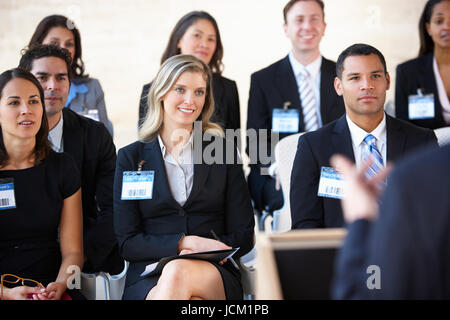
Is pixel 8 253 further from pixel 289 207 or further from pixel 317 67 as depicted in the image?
pixel 317 67

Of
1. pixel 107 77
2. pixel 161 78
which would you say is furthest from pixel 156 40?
pixel 161 78

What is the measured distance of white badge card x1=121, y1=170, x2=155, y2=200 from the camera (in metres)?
2.72

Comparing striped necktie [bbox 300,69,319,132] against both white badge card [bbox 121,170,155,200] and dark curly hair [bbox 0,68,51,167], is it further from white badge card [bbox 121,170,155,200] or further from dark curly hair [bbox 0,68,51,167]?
dark curly hair [bbox 0,68,51,167]

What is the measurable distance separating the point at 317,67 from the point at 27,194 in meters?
2.19

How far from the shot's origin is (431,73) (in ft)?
13.0

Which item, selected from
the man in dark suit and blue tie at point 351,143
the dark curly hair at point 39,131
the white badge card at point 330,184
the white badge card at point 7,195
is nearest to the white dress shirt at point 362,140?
the man in dark suit and blue tie at point 351,143

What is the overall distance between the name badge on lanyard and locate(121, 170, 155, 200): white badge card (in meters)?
2.08

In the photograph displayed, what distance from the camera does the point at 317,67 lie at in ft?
12.9

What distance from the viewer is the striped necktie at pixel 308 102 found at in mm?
3785

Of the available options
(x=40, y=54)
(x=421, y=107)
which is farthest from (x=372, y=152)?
(x=40, y=54)

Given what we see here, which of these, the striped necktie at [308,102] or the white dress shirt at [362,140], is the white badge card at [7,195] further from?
the striped necktie at [308,102]

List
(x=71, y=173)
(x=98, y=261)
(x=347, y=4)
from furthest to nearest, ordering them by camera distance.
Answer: (x=347, y=4), (x=98, y=261), (x=71, y=173)

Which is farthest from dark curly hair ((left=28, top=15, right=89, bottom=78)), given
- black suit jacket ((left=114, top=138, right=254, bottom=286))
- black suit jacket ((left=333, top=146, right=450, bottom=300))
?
black suit jacket ((left=333, top=146, right=450, bottom=300))

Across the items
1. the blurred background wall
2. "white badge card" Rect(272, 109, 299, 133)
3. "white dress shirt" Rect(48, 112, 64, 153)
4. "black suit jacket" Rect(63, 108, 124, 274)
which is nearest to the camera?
"black suit jacket" Rect(63, 108, 124, 274)
